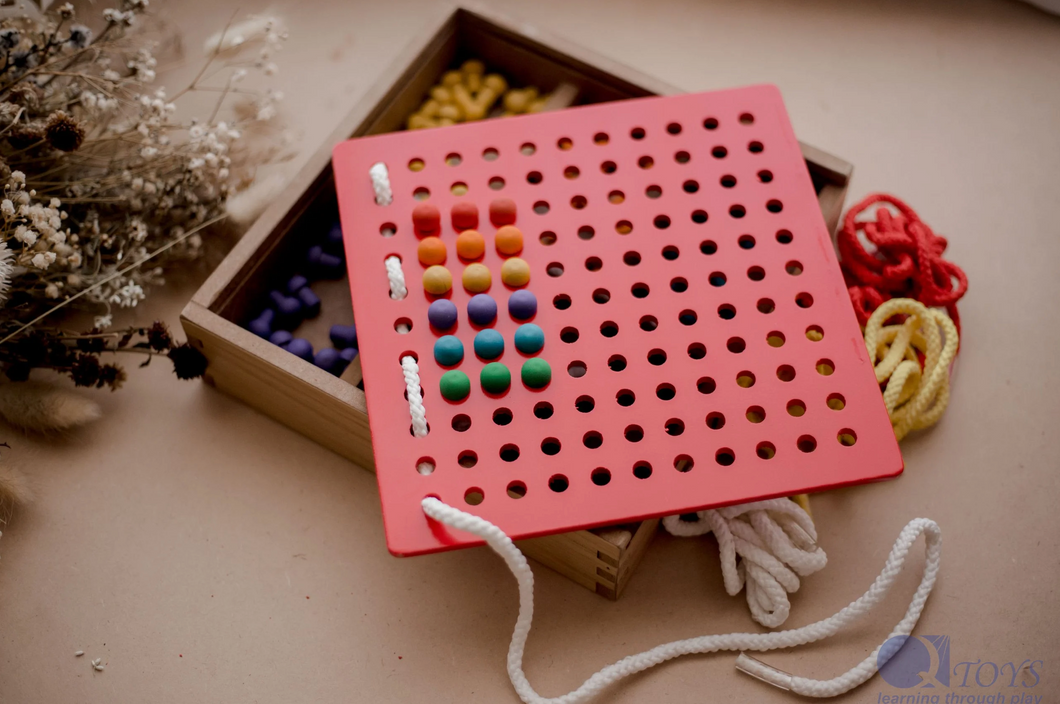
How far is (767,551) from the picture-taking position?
0.84m

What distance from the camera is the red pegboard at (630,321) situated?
764mm

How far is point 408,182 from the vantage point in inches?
35.3

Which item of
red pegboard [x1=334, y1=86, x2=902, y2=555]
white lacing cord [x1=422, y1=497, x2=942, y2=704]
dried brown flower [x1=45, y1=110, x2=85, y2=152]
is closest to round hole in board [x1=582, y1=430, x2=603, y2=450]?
red pegboard [x1=334, y1=86, x2=902, y2=555]

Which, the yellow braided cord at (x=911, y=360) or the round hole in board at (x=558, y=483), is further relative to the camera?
the yellow braided cord at (x=911, y=360)

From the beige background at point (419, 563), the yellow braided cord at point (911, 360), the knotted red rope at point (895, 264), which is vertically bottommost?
the beige background at point (419, 563)

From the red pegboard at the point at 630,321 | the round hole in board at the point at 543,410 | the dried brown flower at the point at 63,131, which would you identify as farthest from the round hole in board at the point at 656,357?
the dried brown flower at the point at 63,131

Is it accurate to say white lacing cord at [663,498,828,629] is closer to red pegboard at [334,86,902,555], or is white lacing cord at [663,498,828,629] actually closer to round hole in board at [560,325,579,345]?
red pegboard at [334,86,902,555]

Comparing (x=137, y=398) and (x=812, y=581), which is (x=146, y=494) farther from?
(x=812, y=581)

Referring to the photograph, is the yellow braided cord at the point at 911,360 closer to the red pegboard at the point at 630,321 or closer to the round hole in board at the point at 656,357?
the red pegboard at the point at 630,321

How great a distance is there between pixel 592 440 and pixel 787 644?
0.26 metres

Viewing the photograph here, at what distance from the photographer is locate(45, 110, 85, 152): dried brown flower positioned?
0.81 m

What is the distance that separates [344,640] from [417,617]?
0.23ft

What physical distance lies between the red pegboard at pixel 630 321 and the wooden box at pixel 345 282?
0.05m

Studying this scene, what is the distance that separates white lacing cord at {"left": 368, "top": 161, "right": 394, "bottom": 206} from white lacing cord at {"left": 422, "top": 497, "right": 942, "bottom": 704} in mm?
373
